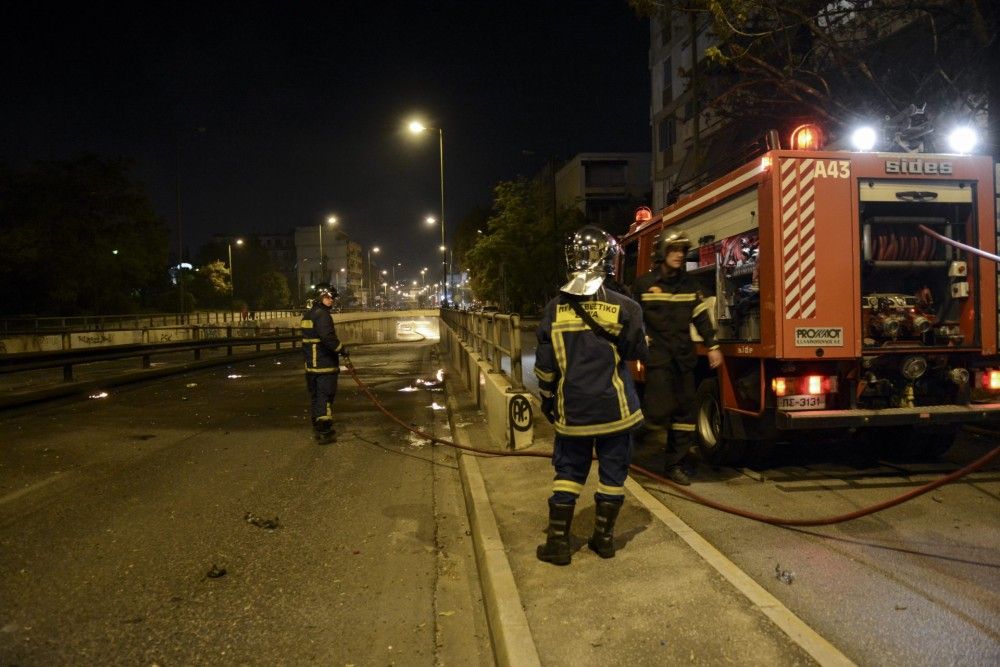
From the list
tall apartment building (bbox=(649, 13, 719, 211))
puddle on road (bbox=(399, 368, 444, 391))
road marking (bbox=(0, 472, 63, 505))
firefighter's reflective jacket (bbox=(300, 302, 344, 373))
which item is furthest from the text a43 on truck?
tall apartment building (bbox=(649, 13, 719, 211))

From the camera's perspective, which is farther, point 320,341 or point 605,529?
point 320,341

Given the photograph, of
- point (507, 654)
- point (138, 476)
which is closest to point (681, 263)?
point (507, 654)

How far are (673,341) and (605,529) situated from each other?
6.78 ft

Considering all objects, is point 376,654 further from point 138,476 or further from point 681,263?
point 138,476

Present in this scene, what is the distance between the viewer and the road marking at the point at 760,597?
3.05m

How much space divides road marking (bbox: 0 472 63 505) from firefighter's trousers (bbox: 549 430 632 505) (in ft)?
16.0

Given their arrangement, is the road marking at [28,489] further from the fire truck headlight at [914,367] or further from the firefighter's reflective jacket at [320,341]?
the fire truck headlight at [914,367]

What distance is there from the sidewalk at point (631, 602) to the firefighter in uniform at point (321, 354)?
4.03 metres

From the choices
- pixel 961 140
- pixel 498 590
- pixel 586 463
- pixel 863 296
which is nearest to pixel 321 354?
pixel 586 463

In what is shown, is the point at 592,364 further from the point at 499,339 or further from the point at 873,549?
the point at 499,339

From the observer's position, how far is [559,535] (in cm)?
420


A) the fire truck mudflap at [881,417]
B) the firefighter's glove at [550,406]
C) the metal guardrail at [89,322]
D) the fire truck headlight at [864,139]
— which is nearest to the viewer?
the firefighter's glove at [550,406]

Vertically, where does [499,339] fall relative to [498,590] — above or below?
above

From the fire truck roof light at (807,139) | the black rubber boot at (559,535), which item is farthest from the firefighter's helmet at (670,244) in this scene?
the black rubber boot at (559,535)
